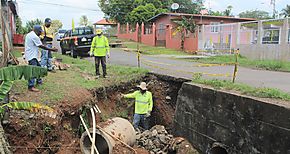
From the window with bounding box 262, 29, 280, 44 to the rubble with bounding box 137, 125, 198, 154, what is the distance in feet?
34.1

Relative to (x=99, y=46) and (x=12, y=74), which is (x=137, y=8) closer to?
(x=99, y=46)

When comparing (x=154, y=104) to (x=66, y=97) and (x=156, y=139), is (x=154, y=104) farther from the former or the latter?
(x=66, y=97)

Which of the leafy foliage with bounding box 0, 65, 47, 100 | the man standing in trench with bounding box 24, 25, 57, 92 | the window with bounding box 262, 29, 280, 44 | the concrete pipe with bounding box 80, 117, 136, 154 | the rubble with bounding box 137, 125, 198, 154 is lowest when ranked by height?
the rubble with bounding box 137, 125, 198, 154

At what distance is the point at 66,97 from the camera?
7.41 m

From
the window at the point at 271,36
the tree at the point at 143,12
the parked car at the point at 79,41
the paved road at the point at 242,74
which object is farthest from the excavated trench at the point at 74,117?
the tree at the point at 143,12

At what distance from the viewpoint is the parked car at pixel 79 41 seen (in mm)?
17062

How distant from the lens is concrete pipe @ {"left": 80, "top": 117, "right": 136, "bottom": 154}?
6.67 meters

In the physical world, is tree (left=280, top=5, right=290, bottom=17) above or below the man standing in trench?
above

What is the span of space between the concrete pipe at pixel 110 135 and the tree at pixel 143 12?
25741mm

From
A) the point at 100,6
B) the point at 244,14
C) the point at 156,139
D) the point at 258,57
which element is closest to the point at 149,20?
the point at 100,6

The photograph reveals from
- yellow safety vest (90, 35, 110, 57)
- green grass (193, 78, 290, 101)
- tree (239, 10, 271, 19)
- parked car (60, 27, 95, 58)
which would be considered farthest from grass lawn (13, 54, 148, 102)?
tree (239, 10, 271, 19)

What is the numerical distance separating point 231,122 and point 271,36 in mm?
11561

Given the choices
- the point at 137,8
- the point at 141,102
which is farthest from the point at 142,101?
the point at 137,8

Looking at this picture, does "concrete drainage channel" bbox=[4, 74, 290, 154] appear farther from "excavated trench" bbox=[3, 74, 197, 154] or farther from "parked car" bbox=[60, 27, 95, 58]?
"parked car" bbox=[60, 27, 95, 58]
